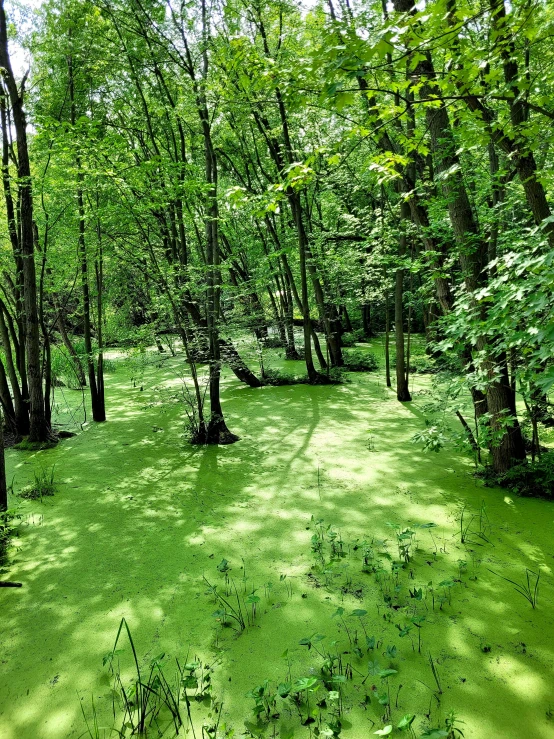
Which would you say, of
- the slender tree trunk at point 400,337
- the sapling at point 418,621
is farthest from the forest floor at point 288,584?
the slender tree trunk at point 400,337

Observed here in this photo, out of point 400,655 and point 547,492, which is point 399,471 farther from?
point 400,655

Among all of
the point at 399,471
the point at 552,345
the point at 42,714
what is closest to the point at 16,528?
the point at 42,714

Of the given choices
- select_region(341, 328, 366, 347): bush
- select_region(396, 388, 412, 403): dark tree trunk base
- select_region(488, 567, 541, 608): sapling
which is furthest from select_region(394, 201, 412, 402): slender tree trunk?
select_region(341, 328, 366, 347): bush

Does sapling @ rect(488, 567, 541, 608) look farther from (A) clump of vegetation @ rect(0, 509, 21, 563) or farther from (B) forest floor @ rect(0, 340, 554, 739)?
(A) clump of vegetation @ rect(0, 509, 21, 563)

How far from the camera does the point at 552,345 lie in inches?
59.4

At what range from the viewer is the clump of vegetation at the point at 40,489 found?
3910 mm

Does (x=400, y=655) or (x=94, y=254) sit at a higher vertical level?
(x=94, y=254)

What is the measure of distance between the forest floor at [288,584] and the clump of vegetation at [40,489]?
12 cm

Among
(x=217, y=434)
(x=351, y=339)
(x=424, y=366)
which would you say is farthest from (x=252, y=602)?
(x=351, y=339)

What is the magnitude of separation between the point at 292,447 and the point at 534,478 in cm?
247

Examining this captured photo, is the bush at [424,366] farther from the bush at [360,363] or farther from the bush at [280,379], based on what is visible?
the bush at [280,379]

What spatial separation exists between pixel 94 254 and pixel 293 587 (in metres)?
4.84

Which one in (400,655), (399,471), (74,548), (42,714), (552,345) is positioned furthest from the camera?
(399,471)

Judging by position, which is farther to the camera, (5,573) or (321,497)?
(321,497)
